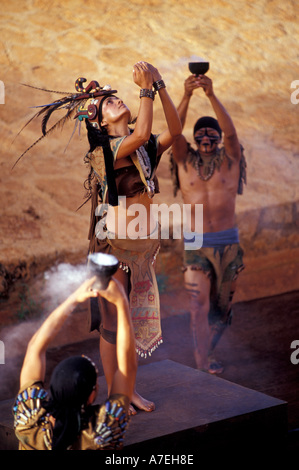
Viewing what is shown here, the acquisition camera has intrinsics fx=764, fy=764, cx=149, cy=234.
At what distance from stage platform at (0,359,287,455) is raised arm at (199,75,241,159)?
75.6 inches

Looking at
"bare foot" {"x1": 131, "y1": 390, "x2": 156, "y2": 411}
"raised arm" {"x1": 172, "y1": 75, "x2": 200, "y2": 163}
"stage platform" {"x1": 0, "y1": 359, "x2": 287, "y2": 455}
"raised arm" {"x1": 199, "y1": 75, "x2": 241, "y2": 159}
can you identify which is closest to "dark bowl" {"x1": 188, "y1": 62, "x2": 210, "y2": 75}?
"raised arm" {"x1": 199, "y1": 75, "x2": 241, "y2": 159}

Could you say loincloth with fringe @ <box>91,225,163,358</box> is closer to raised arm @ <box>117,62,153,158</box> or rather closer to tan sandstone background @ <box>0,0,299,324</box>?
raised arm @ <box>117,62,153,158</box>

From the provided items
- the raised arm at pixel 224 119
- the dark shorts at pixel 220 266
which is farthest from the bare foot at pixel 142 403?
the raised arm at pixel 224 119

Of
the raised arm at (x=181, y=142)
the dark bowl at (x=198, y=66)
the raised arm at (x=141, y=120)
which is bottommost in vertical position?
the raised arm at (x=141, y=120)

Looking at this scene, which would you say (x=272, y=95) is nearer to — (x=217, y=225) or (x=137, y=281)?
(x=217, y=225)

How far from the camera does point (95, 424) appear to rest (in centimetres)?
311

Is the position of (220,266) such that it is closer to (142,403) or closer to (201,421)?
(142,403)

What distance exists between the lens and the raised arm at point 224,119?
5.39 m

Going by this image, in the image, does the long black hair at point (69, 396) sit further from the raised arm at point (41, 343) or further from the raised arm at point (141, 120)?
the raised arm at point (141, 120)

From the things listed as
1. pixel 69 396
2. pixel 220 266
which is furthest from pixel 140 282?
pixel 220 266

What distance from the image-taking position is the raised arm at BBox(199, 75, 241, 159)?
17.7 feet

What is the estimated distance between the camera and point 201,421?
407 cm

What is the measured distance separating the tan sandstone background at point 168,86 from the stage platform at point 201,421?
298 cm
